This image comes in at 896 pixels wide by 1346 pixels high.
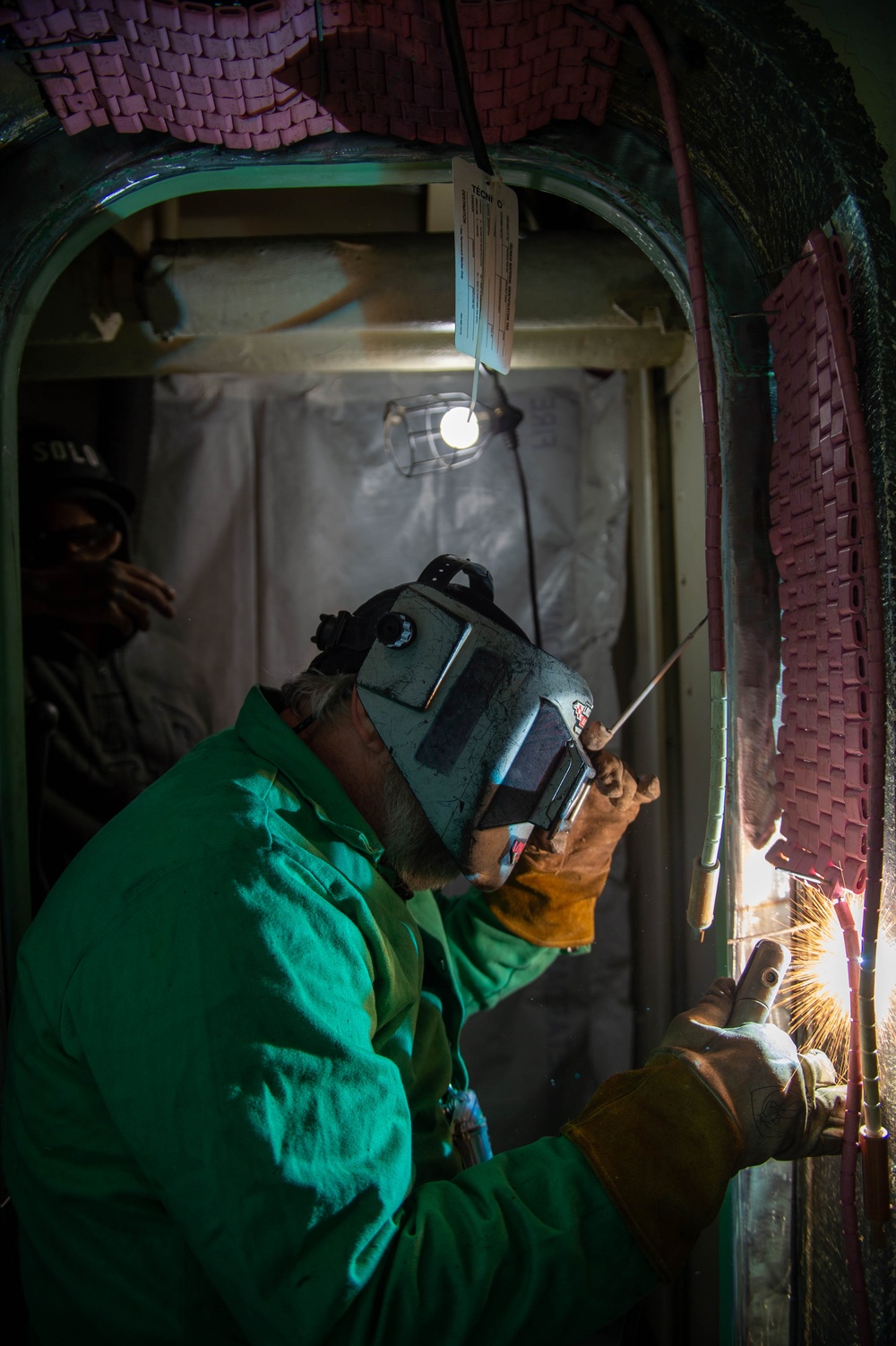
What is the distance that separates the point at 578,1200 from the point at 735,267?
1.41 meters

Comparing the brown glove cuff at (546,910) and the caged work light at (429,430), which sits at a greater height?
the caged work light at (429,430)

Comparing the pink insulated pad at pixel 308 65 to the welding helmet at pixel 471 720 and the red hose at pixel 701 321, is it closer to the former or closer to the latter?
the red hose at pixel 701 321

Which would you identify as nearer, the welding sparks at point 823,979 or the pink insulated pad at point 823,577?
the pink insulated pad at point 823,577

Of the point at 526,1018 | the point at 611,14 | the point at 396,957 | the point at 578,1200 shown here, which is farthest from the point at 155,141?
the point at 526,1018

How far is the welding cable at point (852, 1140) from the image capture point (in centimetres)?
112

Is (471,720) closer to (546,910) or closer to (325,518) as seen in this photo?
(546,910)

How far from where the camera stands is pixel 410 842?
1396 mm

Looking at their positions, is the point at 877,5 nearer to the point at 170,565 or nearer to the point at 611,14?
the point at 611,14

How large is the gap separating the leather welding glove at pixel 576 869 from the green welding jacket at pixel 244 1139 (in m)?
0.59

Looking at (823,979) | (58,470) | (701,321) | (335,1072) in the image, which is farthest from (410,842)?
(58,470)

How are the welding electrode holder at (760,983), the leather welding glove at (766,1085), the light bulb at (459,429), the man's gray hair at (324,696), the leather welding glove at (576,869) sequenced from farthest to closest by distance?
the light bulb at (459,429) < the leather welding glove at (576,869) < the man's gray hair at (324,696) < the welding electrode holder at (760,983) < the leather welding glove at (766,1085)

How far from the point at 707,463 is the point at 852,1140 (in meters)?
0.99

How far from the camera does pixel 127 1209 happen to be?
1.06 meters

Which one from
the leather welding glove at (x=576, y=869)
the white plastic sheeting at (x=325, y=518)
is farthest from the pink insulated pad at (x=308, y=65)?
the leather welding glove at (x=576, y=869)
